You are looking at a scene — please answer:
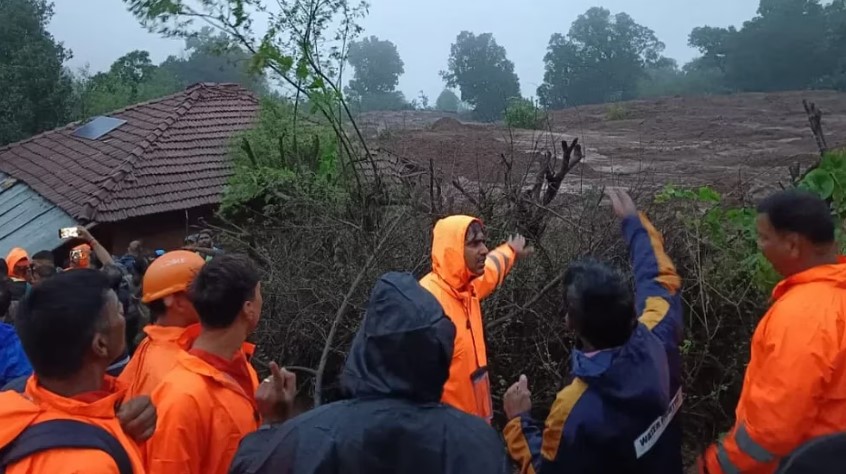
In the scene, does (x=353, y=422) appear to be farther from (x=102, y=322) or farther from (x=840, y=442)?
(x=840, y=442)

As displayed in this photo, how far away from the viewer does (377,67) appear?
70562 mm

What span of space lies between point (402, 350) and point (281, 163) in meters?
8.65

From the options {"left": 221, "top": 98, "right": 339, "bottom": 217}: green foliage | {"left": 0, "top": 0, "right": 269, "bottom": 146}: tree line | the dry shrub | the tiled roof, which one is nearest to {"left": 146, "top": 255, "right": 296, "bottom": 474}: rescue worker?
the dry shrub

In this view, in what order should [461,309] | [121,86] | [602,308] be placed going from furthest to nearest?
[121,86]
[461,309]
[602,308]

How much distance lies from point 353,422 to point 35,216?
1423cm

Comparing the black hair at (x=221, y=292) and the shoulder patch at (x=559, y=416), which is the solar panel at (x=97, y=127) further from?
the shoulder patch at (x=559, y=416)

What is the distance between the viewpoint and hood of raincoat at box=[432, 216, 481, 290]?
354 centimetres

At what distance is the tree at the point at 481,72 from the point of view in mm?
55438

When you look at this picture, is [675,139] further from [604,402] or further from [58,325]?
[58,325]

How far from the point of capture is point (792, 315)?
87.1 inches

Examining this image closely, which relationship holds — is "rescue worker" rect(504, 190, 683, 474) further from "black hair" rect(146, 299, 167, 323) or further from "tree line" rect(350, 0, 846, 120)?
"tree line" rect(350, 0, 846, 120)

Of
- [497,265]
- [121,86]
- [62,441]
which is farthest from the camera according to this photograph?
[121,86]

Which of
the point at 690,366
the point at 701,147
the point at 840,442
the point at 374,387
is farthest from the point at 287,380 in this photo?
the point at 701,147

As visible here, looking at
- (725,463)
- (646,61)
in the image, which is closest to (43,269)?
(725,463)
